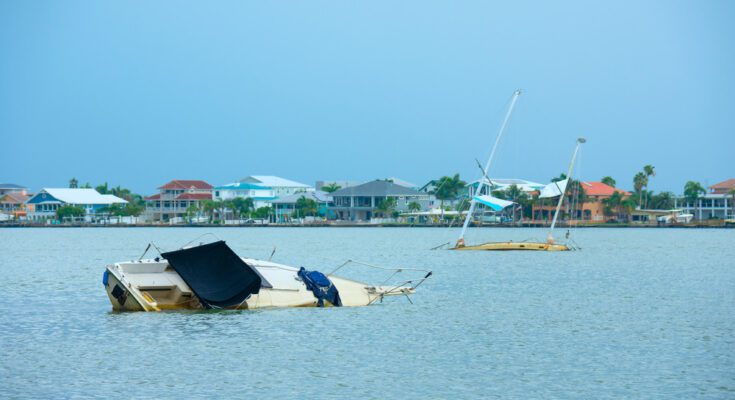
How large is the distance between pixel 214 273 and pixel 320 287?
3.91 m

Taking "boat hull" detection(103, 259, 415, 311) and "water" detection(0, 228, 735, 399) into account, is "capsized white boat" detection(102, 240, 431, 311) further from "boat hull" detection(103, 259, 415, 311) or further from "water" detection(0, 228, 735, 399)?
"water" detection(0, 228, 735, 399)

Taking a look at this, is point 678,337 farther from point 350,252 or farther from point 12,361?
point 350,252

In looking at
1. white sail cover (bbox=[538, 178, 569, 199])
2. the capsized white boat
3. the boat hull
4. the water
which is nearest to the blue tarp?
the boat hull

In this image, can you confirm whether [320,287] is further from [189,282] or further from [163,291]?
[163,291]

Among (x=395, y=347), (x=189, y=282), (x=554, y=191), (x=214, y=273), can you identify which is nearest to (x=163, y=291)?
(x=189, y=282)

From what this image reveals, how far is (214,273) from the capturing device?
3588 centimetres

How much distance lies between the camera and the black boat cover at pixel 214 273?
116 ft

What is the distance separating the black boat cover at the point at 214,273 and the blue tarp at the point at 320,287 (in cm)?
224

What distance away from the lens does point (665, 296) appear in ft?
155

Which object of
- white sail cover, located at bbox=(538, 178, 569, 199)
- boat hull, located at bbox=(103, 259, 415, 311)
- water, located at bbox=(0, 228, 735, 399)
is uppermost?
white sail cover, located at bbox=(538, 178, 569, 199)

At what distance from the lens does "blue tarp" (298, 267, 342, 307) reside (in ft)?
123

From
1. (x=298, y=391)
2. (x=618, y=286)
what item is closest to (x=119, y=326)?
(x=298, y=391)

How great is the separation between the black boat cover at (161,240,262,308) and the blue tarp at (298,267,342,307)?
2235 millimetres

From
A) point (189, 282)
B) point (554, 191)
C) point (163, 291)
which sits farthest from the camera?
point (554, 191)
